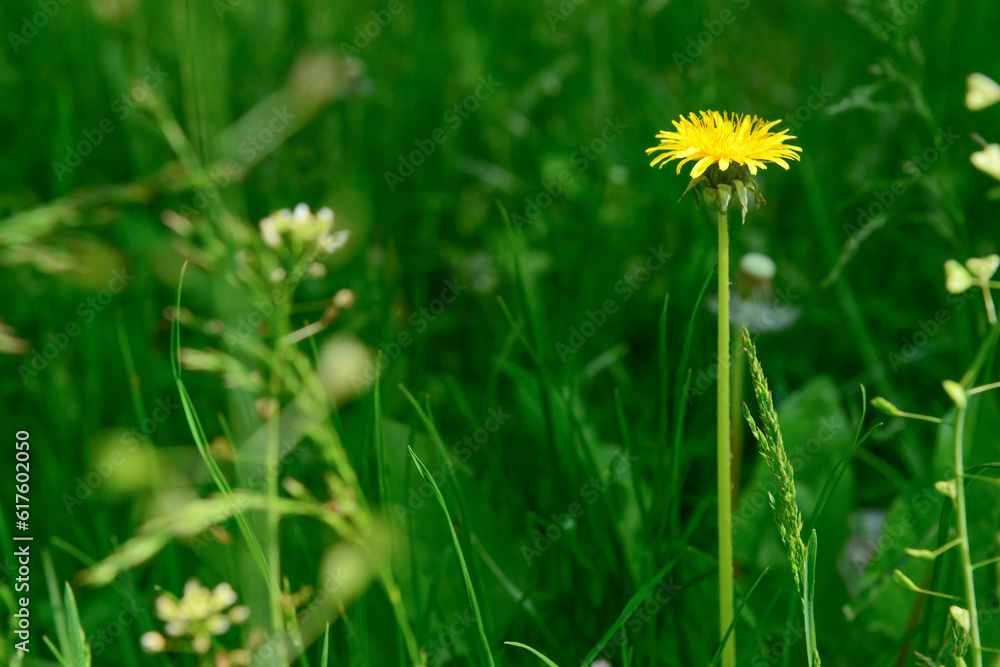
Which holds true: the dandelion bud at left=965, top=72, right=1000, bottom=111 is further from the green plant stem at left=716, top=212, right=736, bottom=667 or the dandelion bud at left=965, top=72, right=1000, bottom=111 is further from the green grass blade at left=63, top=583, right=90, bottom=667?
the green grass blade at left=63, top=583, right=90, bottom=667

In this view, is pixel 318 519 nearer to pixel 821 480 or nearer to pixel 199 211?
pixel 821 480

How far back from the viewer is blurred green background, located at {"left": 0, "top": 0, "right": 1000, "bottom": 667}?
3.27 feet

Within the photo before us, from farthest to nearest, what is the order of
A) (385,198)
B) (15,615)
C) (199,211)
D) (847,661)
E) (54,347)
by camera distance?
(385,198)
(199,211)
(54,347)
(847,661)
(15,615)

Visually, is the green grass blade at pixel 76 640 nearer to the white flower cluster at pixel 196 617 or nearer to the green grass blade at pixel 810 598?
Answer: the white flower cluster at pixel 196 617

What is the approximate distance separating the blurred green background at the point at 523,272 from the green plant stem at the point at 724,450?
0.14ft

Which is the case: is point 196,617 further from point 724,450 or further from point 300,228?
point 724,450

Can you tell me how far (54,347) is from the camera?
150cm

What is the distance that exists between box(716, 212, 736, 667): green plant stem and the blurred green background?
0.04 meters

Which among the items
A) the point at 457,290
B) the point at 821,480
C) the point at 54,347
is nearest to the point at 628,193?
the point at 457,290

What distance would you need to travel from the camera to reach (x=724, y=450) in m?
0.74

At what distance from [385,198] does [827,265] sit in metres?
0.91

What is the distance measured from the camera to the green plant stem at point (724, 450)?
0.71 metres

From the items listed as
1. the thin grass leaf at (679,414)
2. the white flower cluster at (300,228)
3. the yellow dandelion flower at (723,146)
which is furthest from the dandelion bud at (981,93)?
the white flower cluster at (300,228)

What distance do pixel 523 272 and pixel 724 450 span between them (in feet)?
2.28
